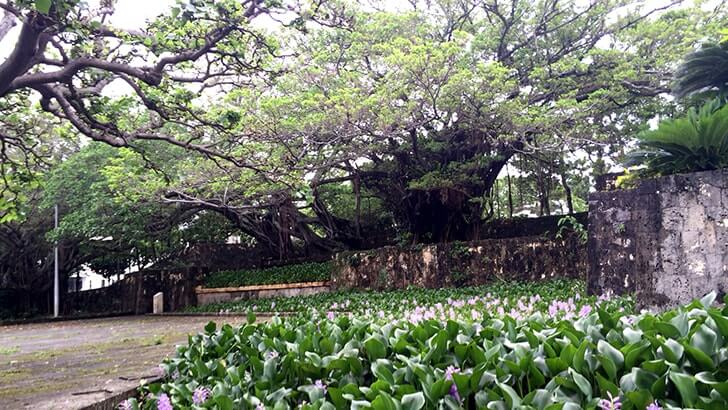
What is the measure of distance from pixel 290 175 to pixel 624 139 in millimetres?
8732

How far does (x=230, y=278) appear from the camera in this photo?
14172 mm

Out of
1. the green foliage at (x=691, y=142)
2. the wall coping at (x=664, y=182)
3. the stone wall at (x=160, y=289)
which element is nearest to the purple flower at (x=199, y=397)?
the wall coping at (x=664, y=182)

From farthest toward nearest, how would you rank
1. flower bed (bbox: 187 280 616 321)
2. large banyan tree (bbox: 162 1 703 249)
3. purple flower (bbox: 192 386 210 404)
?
large banyan tree (bbox: 162 1 703 249) → flower bed (bbox: 187 280 616 321) → purple flower (bbox: 192 386 210 404)

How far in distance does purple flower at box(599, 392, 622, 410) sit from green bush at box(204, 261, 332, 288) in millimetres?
11941

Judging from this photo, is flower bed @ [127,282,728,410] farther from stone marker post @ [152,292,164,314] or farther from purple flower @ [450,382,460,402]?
stone marker post @ [152,292,164,314]

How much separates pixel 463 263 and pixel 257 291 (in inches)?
212

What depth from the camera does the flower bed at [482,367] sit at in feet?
4.29

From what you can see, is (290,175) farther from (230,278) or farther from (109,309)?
(109,309)

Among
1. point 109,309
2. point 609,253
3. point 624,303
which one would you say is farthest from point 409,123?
point 109,309

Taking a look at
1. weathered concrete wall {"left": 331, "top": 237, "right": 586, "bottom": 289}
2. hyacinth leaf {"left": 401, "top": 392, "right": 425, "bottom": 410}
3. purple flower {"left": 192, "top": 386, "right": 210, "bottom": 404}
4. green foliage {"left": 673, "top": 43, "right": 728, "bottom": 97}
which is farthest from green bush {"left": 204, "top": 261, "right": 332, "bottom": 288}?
hyacinth leaf {"left": 401, "top": 392, "right": 425, "bottom": 410}

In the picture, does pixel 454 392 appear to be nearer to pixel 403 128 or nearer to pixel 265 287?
pixel 403 128

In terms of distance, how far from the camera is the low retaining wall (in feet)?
42.4

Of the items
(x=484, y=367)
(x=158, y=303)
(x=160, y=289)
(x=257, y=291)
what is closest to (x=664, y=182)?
(x=484, y=367)

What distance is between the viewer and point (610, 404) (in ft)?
3.88
